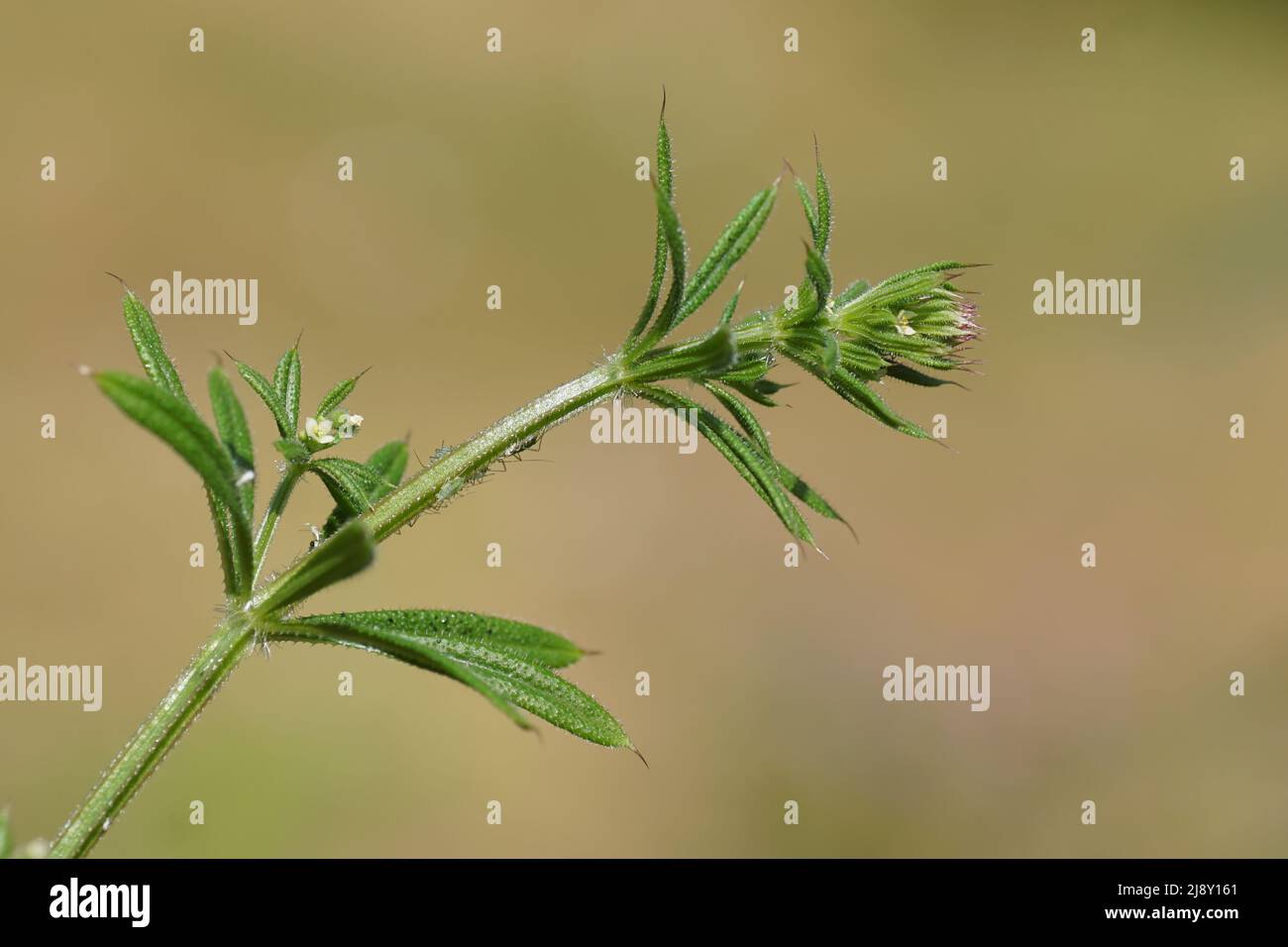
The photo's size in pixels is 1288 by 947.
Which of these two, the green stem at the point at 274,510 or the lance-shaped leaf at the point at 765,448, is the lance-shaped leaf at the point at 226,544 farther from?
the lance-shaped leaf at the point at 765,448

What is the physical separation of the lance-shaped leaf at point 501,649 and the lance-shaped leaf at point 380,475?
0.18 metres

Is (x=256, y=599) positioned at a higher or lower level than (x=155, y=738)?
higher

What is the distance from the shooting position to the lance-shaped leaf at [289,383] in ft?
5.79

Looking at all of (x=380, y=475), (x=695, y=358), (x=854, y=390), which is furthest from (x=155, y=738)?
(x=854, y=390)

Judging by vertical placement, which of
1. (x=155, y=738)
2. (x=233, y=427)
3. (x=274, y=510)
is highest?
(x=233, y=427)

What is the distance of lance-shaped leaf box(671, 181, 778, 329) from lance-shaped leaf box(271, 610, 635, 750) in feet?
1.94

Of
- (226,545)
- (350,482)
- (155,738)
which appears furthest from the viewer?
(350,482)

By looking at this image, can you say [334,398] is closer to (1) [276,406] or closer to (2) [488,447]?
(1) [276,406]

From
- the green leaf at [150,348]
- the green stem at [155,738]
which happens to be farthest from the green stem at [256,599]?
the green leaf at [150,348]

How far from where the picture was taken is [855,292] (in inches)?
70.4

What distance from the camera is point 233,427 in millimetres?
1501

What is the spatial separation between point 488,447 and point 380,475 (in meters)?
0.24

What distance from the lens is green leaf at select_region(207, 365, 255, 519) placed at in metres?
1.49
